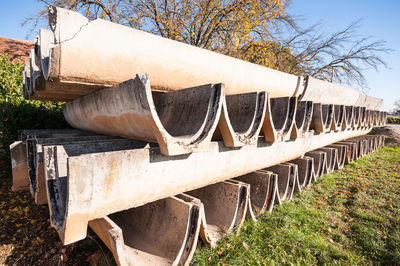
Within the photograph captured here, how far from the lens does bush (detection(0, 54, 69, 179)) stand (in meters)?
4.14

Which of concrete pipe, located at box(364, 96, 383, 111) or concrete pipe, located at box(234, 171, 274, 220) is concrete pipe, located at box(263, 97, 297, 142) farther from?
concrete pipe, located at box(364, 96, 383, 111)

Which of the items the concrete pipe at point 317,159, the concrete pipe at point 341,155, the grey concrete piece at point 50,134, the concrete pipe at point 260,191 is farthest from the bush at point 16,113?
the concrete pipe at point 341,155

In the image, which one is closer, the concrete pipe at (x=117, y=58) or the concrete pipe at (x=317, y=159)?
the concrete pipe at (x=117, y=58)

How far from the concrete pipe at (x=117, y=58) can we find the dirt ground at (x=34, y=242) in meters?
1.82

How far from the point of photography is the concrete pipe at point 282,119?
234 centimetres

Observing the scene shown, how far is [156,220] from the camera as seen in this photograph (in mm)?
2055

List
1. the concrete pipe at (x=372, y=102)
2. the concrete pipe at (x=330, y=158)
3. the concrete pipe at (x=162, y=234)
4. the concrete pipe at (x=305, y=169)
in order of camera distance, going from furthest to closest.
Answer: the concrete pipe at (x=372, y=102), the concrete pipe at (x=330, y=158), the concrete pipe at (x=305, y=169), the concrete pipe at (x=162, y=234)

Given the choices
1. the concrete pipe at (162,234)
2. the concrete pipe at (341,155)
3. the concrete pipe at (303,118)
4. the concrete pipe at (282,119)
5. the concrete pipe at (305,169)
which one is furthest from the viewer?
the concrete pipe at (341,155)

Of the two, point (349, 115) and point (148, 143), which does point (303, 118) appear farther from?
point (349, 115)

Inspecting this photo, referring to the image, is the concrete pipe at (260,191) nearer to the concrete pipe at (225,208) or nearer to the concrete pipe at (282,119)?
the concrete pipe at (225,208)

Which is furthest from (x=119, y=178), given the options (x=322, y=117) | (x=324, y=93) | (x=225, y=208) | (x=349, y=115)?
(x=349, y=115)

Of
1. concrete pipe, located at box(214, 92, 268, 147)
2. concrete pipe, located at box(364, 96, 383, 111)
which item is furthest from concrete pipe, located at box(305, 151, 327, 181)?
concrete pipe, located at box(364, 96, 383, 111)

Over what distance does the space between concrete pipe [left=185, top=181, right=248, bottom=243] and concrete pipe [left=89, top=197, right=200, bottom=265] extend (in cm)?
51

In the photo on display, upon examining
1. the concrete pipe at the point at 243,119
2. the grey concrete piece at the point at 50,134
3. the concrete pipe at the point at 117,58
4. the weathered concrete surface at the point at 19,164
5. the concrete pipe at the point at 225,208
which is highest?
the concrete pipe at the point at 117,58
